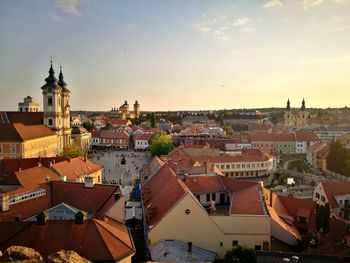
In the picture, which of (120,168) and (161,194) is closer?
(161,194)

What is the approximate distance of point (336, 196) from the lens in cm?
3522

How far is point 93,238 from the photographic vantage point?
1656 centimetres

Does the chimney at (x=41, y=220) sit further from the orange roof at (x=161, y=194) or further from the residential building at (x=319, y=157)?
the residential building at (x=319, y=157)

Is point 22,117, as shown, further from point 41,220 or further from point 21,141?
point 41,220

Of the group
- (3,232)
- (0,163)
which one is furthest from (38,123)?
(3,232)

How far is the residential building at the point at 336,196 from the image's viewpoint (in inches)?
1314

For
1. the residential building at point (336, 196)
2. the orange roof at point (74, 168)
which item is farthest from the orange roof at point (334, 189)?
the orange roof at point (74, 168)

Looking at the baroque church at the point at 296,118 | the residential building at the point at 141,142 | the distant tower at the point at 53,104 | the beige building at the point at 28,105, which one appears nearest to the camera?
the distant tower at the point at 53,104

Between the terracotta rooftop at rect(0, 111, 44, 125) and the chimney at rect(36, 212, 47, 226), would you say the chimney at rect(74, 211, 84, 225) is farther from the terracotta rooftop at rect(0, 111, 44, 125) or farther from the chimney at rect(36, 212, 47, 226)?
the terracotta rooftop at rect(0, 111, 44, 125)

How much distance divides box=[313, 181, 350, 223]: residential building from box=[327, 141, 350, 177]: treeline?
20.6 meters

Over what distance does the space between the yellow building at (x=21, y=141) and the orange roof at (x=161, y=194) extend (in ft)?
108

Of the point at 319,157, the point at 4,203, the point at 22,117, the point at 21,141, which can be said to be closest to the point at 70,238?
the point at 4,203

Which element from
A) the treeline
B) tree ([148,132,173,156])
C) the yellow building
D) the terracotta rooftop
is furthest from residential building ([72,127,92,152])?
the treeline

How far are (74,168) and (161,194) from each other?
13.0 m
